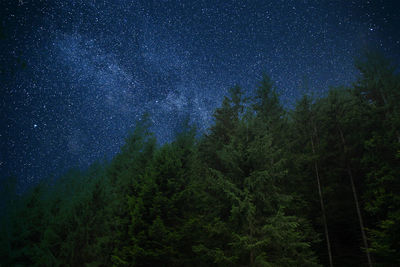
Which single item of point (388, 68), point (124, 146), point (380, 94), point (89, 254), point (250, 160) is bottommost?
point (89, 254)

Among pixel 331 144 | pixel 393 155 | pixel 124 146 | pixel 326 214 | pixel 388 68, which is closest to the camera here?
pixel 393 155

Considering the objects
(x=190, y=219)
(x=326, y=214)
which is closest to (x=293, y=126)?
(x=326, y=214)

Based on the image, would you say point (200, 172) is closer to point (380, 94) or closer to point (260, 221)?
point (260, 221)

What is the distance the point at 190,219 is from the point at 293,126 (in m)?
13.8

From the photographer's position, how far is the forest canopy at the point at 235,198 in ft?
28.9

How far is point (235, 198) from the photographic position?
8.40 meters

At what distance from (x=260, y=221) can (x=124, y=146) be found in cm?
1362

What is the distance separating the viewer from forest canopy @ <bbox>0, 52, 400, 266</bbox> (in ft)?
28.9

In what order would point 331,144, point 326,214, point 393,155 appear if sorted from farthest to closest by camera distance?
1. point 331,144
2. point 326,214
3. point 393,155

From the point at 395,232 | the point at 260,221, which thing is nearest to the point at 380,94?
the point at 395,232

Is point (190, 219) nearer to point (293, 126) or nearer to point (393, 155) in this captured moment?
point (393, 155)

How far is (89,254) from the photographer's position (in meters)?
10.7

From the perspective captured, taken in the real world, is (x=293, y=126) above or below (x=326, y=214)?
above

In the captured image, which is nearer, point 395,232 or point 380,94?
point 395,232
